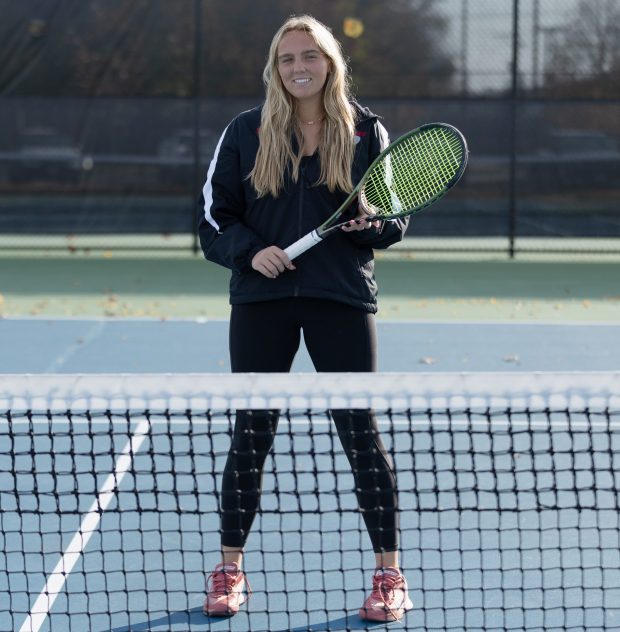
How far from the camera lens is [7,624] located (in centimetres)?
354

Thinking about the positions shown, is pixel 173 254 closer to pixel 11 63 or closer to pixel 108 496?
pixel 11 63

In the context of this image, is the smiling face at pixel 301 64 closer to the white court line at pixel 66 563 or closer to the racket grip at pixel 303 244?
the racket grip at pixel 303 244

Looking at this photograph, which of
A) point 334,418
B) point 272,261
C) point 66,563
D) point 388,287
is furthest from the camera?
A: point 388,287

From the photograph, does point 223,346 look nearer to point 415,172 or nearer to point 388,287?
point 388,287

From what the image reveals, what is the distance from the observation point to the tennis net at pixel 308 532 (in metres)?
3.16

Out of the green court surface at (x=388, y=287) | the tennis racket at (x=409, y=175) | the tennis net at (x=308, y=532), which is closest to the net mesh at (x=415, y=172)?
the tennis racket at (x=409, y=175)

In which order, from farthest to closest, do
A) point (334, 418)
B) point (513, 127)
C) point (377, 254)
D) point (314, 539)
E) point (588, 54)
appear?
point (377, 254) < point (588, 54) < point (513, 127) < point (314, 539) < point (334, 418)

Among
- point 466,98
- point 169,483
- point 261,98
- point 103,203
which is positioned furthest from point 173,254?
point 169,483

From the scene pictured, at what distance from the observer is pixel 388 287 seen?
10.1 m

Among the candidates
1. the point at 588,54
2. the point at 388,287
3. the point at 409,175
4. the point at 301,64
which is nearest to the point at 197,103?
the point at 388,287

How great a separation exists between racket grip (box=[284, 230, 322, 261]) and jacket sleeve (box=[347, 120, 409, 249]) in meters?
0.16

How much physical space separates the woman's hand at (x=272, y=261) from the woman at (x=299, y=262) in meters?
0.04

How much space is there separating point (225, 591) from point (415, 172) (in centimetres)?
138

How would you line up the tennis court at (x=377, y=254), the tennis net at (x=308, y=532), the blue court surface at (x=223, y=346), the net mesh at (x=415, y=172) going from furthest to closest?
the blue court surface at (x=223, y=346)
the tennis court at (x=377, y=254)
the net mesh at (x=415, y=172)
the tennis net at (x=308, y=532)
